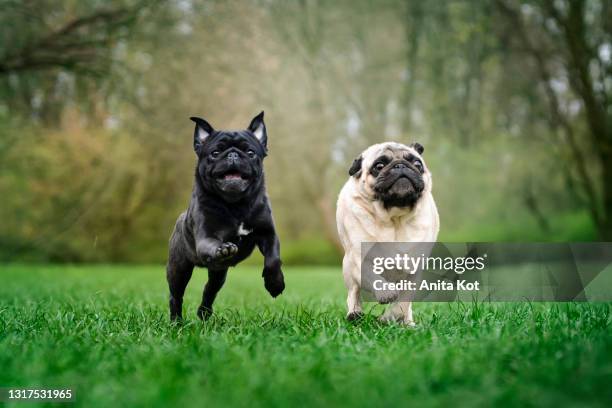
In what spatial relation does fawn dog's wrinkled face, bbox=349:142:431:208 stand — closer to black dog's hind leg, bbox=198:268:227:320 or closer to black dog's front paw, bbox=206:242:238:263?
black dog's front paw, bbox=206:242:238:263

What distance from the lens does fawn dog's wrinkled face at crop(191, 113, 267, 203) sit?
392cm

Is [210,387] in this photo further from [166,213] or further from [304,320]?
[166,213]

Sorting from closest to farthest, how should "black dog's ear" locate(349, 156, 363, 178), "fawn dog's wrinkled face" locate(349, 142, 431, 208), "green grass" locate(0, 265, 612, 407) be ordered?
1. "green grass" locate(0, 265, 612, 407)
2. "fawn dog's wrinkled face" locate(349, 142, 431, 208)
3. "black dog's ear" locate(349, 156, 363, 178)

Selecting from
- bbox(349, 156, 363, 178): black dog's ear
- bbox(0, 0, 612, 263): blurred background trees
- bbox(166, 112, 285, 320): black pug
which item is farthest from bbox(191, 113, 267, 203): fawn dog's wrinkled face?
bbox(0, 0, 612, 263): blurred background trees

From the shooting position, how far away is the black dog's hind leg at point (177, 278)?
4.48 m

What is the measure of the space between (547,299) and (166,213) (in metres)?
16.6

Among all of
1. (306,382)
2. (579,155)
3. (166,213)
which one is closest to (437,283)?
(306,382)

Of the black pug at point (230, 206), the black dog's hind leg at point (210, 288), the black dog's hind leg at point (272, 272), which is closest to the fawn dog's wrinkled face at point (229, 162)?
the black pug at point (230, 206)

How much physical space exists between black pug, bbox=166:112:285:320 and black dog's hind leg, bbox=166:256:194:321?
0.11m

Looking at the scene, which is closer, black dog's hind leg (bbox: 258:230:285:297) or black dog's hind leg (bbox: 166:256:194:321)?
black dog's hind leg (bbox: 258:230:285:297)

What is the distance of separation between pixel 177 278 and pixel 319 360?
1.93 meters

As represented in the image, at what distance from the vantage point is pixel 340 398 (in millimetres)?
2332

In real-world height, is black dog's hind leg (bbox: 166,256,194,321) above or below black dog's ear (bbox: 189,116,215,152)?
below

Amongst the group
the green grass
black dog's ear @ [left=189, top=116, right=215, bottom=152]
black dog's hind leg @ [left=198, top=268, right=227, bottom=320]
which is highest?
black dog's ear @ [left=189, top=116, right=215, bottom=152]
